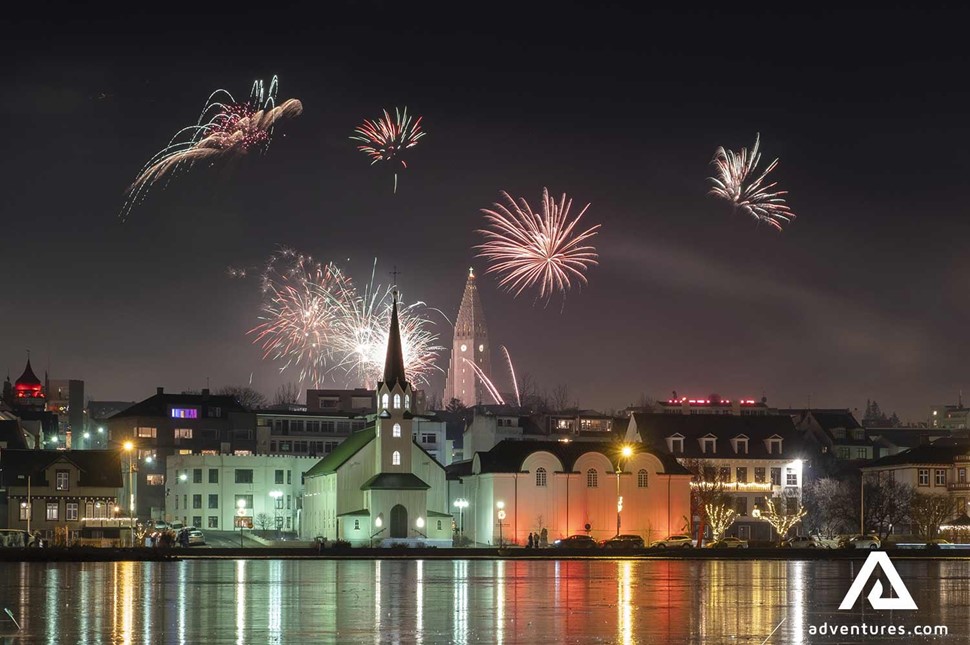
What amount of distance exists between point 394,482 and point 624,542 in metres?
23.5

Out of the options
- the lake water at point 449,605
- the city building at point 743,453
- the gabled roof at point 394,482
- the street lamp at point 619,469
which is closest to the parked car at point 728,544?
the street lamp at point 619,469

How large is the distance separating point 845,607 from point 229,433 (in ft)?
408

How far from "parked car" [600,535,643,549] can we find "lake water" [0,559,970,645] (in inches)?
1324

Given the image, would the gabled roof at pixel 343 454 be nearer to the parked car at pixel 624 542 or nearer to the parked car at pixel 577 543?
the parked car at pixel 577 543

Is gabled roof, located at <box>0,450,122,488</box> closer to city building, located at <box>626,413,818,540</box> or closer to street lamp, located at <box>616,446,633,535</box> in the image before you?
street lamp, located at <box>616,446,633,535</box>

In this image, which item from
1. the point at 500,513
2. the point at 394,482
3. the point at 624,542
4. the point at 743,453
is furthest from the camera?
the point at 743,453

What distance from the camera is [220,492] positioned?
146m

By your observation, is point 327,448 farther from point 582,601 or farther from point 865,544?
point 582,601

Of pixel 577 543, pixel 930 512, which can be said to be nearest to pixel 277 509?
pixel 577 543

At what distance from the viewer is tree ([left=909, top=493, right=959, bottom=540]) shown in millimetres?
126250

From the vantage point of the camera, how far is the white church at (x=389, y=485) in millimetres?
125438

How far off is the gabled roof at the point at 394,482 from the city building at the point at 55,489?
22.4 meters

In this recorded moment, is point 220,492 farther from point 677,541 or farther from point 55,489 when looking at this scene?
point 677,541

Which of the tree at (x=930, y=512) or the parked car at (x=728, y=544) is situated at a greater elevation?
the tree at (x=930, y=512)
